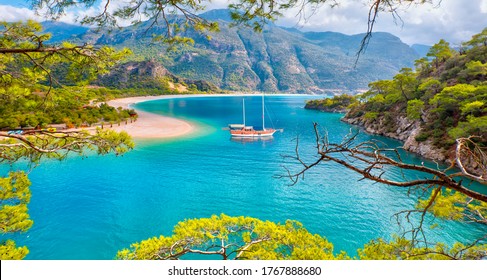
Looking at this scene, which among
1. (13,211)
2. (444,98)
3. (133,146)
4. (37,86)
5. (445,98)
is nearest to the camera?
(37,86)

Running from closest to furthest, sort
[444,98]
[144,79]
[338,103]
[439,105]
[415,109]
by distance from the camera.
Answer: [444,98] < [439,105] < [415,109] < [338,103] < [144,79]

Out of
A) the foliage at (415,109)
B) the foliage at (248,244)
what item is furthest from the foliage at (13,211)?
the foliage at (415,109)

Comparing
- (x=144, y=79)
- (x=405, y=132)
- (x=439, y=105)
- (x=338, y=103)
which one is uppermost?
(x=144, y=79)

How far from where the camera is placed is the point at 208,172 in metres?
19.2

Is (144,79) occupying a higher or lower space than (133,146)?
higher

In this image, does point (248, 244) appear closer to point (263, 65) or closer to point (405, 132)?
point (405, 132)

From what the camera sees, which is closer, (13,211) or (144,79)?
(13,211)

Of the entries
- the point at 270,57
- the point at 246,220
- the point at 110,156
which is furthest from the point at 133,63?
the point at 246,220

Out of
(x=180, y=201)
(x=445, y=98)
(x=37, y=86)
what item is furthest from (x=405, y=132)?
(x=37, y=86)

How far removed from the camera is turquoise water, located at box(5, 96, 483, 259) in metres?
10.8

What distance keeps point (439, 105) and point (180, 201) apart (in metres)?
25.6

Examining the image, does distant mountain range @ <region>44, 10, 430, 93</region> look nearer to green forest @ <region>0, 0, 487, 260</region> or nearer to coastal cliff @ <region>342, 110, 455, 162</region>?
coastal cliff @ <region>342, 110, 455, 162</region>

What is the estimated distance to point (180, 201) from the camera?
1433 cm

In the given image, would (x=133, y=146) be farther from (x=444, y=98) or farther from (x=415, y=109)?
(x=415, y=109)
